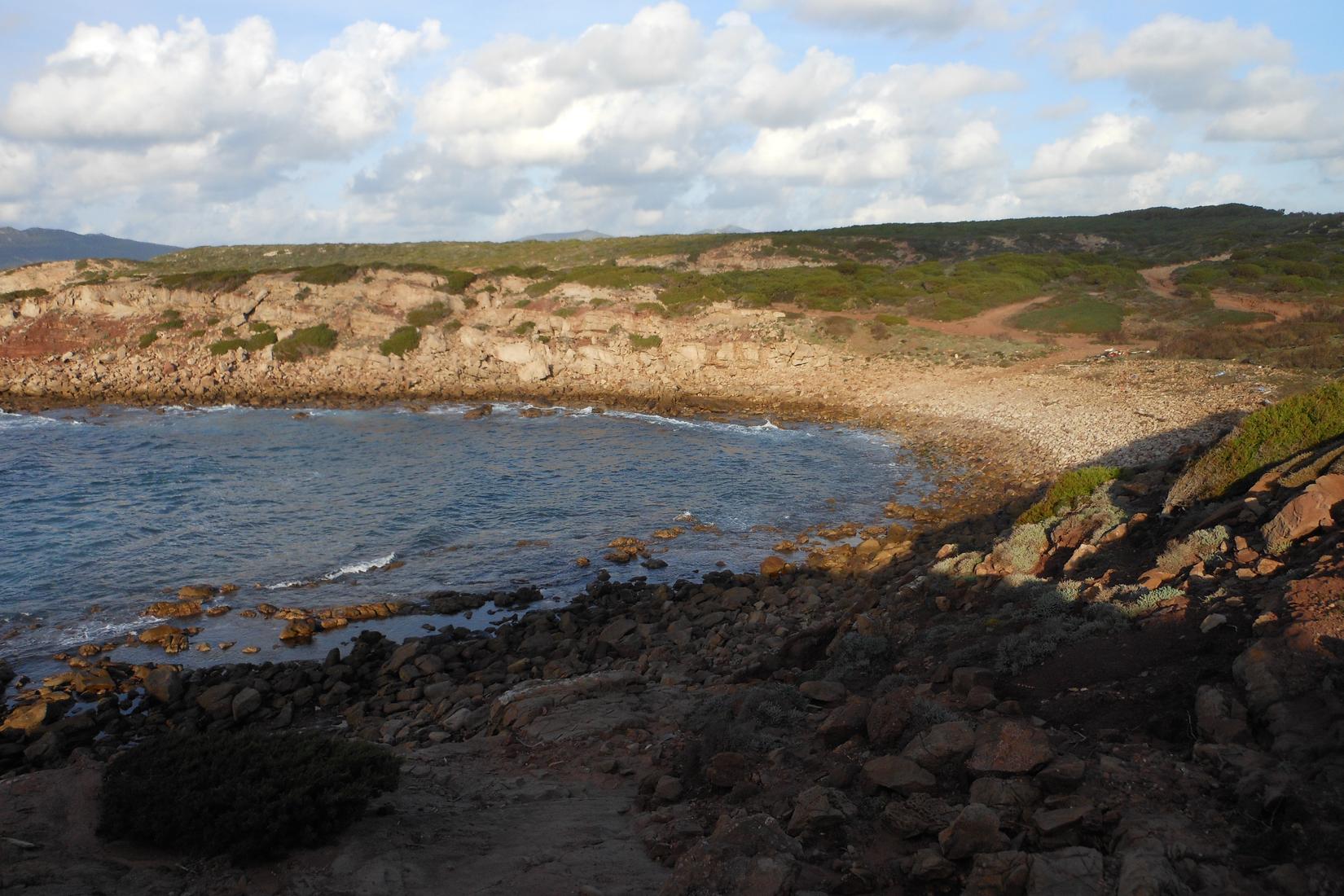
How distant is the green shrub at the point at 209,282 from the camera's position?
57781 mm

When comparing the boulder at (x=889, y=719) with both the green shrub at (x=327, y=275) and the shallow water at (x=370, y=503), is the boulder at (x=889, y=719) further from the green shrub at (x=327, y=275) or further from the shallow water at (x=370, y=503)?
the green shrub at (x=327, y=275)

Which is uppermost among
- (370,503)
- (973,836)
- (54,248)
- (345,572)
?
(54,248)

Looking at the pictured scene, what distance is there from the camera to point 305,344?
52.8m

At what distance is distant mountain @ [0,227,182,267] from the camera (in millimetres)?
163250

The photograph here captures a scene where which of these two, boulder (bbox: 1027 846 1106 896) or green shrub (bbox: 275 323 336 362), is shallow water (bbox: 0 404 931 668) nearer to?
green shrub (bbox: 275 323 336 362)

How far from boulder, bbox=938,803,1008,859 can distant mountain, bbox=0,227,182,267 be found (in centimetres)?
18436

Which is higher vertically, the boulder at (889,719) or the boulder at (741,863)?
the boulder at (889,719)

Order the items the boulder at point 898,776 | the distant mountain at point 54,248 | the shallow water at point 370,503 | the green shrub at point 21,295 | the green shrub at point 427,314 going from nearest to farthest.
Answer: the boulder at point 898,776
the shallow water at point 370,503
the green shrub at point 427,314
the green shrub at point 21,295
the distant mountain at point 54,248

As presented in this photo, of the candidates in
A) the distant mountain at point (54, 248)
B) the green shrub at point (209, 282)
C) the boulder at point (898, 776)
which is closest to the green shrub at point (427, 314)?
the green shrub at point (209, 282)

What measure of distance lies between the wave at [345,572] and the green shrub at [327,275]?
137 ft

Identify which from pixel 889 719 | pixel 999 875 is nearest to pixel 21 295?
pixel 889 719

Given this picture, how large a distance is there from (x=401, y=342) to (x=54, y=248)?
554 feet

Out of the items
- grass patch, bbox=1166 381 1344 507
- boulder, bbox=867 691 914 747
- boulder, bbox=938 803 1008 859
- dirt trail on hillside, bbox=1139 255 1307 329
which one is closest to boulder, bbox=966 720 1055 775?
boulder, bbox=938 803 1008 859

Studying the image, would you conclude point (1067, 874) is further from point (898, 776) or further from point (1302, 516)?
point (1302, 516)
